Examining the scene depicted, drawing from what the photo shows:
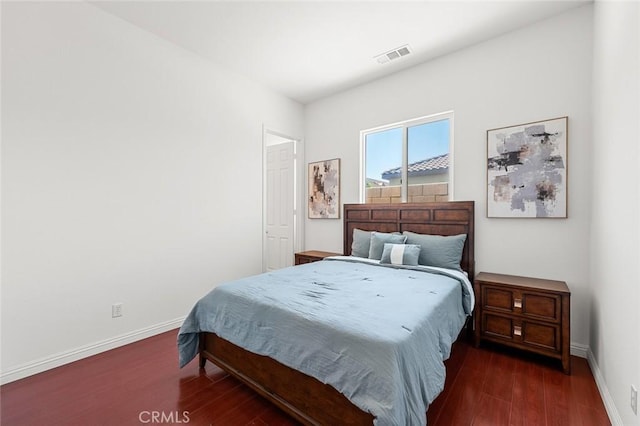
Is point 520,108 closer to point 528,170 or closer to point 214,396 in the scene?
point 528,170

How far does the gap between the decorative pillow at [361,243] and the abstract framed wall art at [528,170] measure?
133cm

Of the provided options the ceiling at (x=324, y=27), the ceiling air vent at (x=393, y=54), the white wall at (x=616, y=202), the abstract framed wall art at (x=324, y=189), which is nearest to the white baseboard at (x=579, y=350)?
the white wall at (x=616, y=202)

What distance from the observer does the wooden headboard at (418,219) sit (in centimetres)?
293

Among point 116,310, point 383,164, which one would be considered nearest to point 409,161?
point 383,164

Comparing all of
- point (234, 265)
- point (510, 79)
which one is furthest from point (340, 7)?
point (234, 265)

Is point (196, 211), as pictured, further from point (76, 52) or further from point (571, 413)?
point (571, 413)

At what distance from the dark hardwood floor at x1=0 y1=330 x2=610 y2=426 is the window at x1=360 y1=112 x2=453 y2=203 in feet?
6.02

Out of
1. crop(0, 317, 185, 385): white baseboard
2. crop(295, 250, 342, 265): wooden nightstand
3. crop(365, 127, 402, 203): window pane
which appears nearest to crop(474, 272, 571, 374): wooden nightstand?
crop(365, 127, 402, 203): window pane

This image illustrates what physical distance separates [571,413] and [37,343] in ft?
12.4

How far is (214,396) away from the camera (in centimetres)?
185

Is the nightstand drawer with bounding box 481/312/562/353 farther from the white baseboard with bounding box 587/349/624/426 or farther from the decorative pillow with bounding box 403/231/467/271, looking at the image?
the decorative pillow with bounding box 403/231/467/271

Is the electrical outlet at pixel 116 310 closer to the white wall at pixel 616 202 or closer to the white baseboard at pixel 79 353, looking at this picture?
the white baseboard at pixel 79 353

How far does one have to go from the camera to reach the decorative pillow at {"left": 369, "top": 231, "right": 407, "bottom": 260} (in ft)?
10.3

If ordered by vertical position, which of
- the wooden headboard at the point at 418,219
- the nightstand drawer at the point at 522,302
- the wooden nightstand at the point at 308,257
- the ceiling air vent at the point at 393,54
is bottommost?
the nightstand drawer at the point at 522,302
